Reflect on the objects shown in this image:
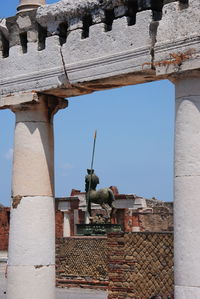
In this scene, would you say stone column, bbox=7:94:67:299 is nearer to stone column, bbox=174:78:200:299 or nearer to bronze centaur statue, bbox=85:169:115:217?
stone column, bbox=174:78:200:299

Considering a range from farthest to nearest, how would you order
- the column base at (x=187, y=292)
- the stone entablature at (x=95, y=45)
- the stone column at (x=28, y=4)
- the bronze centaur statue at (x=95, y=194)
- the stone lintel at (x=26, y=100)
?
1. the bronze centaur statue at (x=95, y=194)
2. the stone column at (x=28, y=4)
3. the stone lintel at (x=26, y=100)
4. the stone entablature at (x=95, y=45)
5. the column base at (x=187, y=292)

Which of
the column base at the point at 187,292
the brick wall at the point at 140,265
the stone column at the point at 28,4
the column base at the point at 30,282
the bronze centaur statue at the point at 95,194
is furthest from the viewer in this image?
the bronze centaur statue at the point at 95,194

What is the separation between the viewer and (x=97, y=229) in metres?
19.1

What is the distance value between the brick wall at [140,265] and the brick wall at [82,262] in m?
3.83

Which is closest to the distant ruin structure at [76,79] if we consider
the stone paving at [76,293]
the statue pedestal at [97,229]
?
the stone paving at [76,293]

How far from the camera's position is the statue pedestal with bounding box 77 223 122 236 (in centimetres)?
1897

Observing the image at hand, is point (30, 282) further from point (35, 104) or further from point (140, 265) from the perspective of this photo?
point (140, 265)

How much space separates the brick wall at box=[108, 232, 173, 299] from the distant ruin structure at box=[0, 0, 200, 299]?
5.23m

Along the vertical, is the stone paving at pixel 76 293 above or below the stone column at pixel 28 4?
below

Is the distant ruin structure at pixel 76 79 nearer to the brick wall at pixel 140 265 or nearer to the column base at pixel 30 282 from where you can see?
the column base at pixel 30 282

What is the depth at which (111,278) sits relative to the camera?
14055 millimetres

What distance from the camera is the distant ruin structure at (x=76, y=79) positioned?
7059mm

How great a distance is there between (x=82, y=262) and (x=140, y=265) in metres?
4.85

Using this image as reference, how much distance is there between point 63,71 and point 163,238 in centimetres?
620
